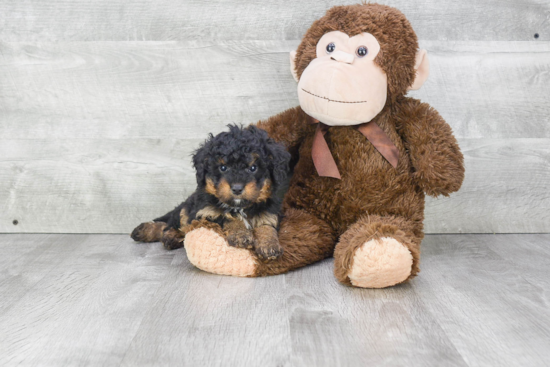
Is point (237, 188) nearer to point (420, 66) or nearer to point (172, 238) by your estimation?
point (172, 238)

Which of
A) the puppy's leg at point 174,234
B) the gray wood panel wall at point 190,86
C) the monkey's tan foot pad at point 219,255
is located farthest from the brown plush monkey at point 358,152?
the gray wood panel wall at point 190,86

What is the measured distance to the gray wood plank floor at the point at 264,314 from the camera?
1317 mm

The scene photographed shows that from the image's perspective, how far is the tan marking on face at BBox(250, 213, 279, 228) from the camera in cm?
192

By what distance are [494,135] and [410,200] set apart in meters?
0.73

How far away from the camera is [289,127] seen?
2.17 meters

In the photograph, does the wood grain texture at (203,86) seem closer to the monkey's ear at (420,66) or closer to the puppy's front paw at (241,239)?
the monkey's ear at (420,66)

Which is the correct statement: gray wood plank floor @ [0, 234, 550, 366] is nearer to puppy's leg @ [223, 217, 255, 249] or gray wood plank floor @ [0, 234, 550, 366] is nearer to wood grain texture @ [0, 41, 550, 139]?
puppy's leg @ [223, 217, 255, 249]

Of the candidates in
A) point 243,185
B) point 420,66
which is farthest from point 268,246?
point 420,66

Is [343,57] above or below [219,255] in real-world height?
above

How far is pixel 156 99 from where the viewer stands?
2438mm

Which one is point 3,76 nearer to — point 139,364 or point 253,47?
point 253,47

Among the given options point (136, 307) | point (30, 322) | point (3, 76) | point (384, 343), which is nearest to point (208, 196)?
point (136, 307)

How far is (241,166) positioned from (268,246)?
0.29m

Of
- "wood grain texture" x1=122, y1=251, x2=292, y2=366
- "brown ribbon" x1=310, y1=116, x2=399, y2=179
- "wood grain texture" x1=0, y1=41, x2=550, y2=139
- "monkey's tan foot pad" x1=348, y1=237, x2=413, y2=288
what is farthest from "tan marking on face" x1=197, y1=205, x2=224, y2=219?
"wood grain texture" x1=0, y1=41, x2=550, y2=139
